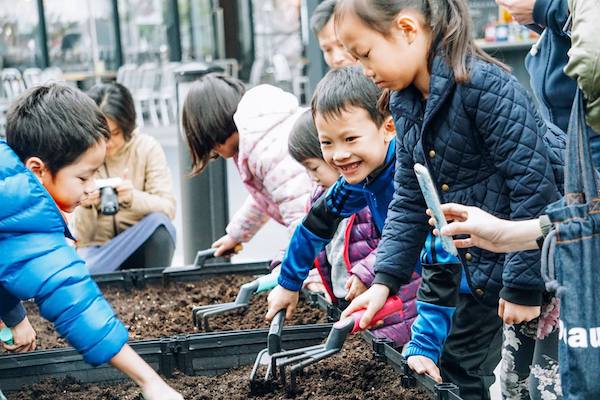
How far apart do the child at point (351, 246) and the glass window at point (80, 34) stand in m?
16.0

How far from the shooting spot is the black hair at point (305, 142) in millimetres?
2914

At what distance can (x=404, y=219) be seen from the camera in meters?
2.45

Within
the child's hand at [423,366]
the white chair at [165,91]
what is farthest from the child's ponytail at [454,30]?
the white chair at [165,91]

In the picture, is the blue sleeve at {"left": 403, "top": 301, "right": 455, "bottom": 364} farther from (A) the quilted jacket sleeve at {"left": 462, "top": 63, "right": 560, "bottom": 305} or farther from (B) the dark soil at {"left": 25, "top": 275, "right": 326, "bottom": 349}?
(B) the dark soil at {"left": 25, "top": 275, "right": 326, "bottom": 349}

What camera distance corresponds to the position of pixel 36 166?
2.31 m

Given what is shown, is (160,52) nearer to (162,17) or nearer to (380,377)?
(162,17)

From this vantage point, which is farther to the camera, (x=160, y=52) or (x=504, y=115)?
(x=160, y=52)

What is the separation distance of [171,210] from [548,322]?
2.57m

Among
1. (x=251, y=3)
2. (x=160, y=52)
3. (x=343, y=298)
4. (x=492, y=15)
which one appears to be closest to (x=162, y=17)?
(x=160, y=52)

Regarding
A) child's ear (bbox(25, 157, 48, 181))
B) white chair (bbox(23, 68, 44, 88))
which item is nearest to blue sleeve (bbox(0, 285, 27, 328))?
child's ear (bbox(25, 157, 48, 181))

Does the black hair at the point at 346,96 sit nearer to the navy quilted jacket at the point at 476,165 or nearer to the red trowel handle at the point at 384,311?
the navy quilted jacket at the point at 476,165

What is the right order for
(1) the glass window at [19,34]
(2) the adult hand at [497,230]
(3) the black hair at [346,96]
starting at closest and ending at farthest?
(2) the adult hand at [497,230]
(3) the black hair at [346,96]
(1) the glass window at [19,34]

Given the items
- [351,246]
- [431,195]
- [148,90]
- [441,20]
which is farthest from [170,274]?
[148,90]

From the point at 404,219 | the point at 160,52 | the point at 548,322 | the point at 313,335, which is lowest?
the point at 160,52
